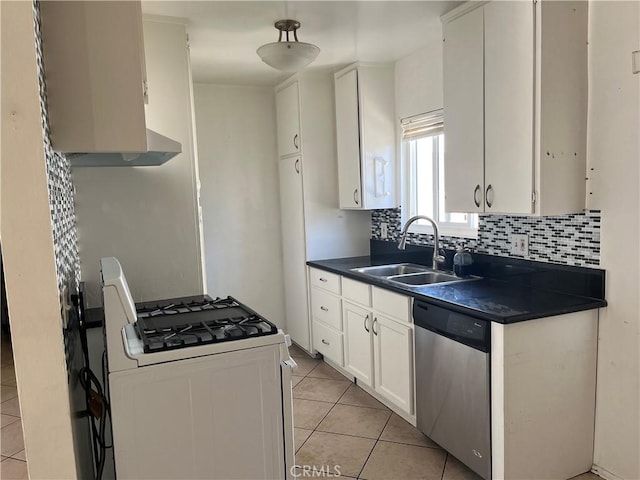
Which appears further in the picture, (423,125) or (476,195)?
(423,125)

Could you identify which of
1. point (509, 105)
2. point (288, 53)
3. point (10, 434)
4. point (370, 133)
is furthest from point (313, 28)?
point (10, 434)

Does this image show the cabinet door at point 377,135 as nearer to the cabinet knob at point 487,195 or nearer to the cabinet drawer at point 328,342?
the cabinet drawer at point 328,342

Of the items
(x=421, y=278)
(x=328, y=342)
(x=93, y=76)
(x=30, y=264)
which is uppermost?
(x=93, y=76)

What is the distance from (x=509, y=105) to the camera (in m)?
2.21

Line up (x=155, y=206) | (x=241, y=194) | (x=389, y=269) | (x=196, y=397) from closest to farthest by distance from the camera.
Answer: (x=196, y=397) < (x=155, y=206) < (x=389, y=269) < (x=241, y=194)

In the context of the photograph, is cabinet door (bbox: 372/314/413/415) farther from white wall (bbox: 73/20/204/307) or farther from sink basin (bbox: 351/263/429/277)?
white wall (bbox: 73/20/204/307)

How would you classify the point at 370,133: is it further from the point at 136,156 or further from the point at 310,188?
the point at 136,156

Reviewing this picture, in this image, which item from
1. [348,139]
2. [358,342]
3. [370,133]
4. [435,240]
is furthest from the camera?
[348,139]

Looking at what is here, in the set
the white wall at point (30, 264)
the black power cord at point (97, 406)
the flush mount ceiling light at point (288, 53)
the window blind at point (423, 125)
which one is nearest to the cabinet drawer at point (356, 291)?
the window blind at point (423, 125)

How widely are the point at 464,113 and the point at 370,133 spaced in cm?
113

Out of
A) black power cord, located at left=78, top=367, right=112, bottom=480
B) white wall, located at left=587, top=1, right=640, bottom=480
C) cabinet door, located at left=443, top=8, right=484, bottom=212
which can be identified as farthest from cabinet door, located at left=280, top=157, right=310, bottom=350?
black power cord, located at left=78, top=367, right=112, bottom=480

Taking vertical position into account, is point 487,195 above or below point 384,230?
above

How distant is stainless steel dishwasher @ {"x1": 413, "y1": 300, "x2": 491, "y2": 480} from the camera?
207 cm

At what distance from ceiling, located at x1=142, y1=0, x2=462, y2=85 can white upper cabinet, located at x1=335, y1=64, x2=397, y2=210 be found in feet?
0.41
